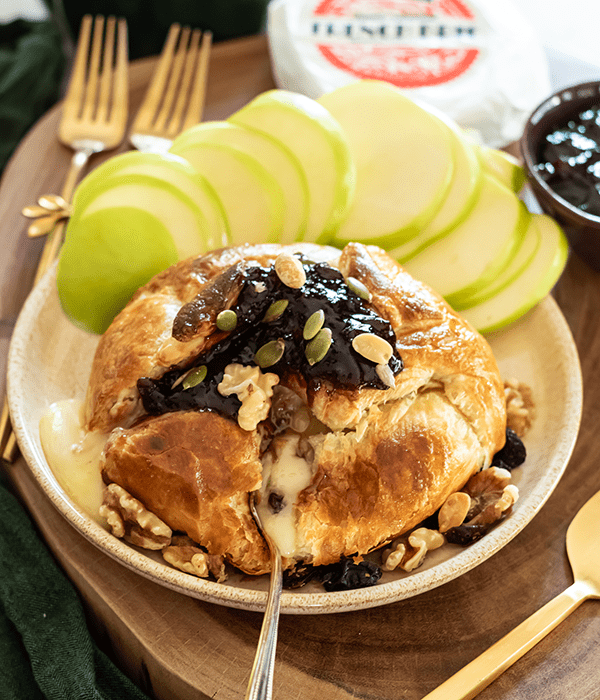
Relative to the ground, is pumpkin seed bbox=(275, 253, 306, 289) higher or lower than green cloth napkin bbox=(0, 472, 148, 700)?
higher

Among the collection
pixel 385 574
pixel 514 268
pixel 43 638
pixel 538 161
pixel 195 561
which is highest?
pixel 538 161

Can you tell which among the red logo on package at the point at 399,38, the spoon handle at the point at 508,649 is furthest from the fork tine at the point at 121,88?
the spoon handle at the point at 508,649

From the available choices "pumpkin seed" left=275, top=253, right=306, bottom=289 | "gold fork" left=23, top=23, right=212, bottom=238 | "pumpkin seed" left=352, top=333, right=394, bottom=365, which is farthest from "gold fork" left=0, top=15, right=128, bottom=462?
"pumpkin seed" left=352, top=333, right=394, bottom=365

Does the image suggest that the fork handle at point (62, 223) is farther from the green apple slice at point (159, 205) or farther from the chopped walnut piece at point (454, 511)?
the chopped walnut piece at point (454, 511)

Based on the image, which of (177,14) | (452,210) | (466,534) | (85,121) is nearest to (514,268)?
(452,210)

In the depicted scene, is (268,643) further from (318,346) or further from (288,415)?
(318,346)

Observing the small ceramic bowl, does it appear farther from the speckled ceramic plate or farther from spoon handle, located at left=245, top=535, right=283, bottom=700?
spoon handle, located at left=245, top=535, right=283, bottom=700
